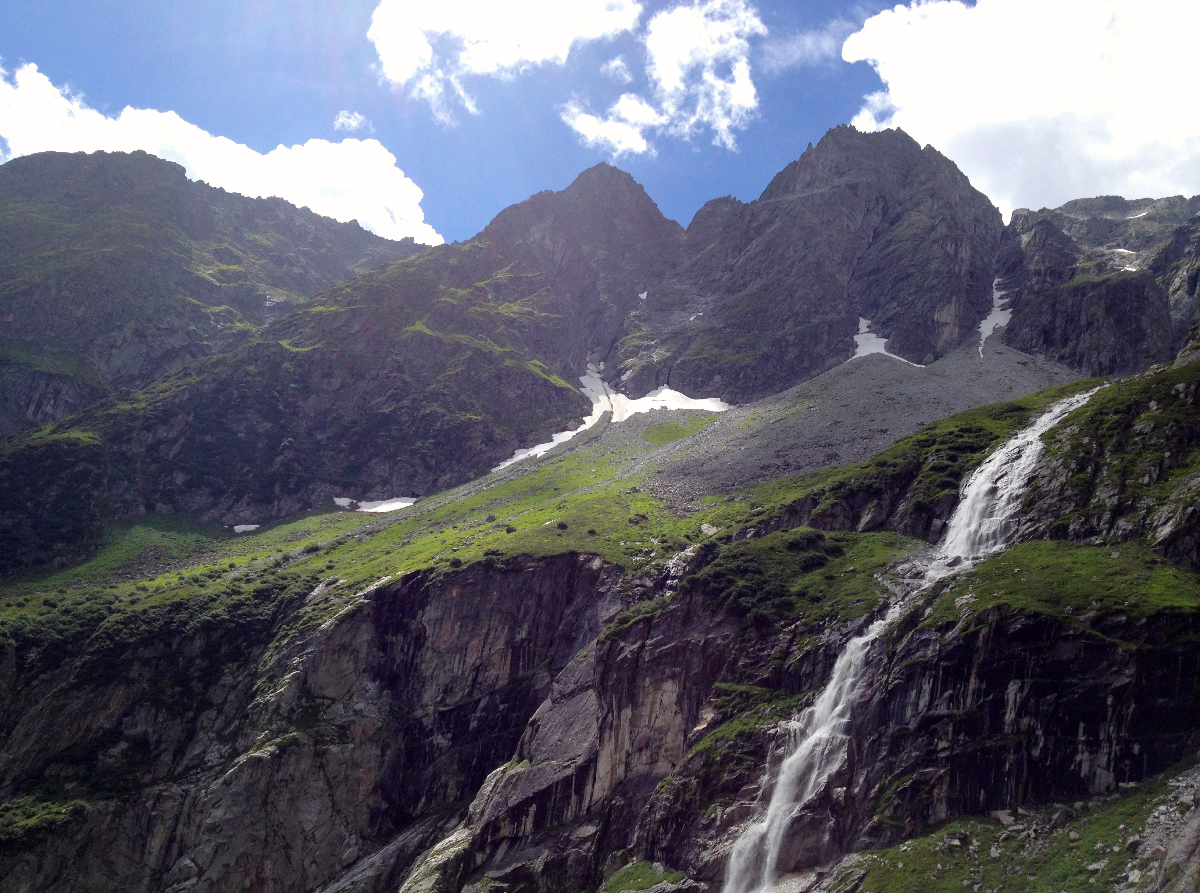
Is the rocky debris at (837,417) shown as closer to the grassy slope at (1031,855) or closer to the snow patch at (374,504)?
the snow patch at (374,504)

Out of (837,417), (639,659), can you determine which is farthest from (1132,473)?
(837,417)

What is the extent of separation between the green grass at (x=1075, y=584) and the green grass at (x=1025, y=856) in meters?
11.4

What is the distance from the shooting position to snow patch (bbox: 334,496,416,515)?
16150 cm

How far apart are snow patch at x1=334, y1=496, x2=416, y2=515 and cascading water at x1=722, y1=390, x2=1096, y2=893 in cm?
11342

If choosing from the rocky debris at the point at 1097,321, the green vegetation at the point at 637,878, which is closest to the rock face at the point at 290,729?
the green vegetation at the point at 637,878

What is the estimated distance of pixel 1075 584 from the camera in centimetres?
5269

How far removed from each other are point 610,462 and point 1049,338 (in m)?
101

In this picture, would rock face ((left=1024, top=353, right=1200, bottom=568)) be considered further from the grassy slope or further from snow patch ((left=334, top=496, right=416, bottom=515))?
snow patch ((left=334, top=496, right=416, bottom=515))

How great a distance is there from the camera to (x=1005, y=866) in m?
40.3

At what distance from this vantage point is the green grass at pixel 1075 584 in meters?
48.6

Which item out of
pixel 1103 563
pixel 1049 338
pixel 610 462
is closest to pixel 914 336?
pixel 1049 338

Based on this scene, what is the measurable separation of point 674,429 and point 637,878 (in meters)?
123

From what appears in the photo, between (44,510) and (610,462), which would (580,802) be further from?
(44,510)

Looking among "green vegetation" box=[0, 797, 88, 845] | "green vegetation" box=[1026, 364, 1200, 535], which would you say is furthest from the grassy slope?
"green vegetation" box=[0, 797, 88, 845]
